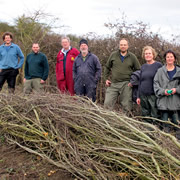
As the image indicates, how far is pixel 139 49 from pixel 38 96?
10.7ft

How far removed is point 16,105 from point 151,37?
3998mm

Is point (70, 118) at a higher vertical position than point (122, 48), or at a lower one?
lower

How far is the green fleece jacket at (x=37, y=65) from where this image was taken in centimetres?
640

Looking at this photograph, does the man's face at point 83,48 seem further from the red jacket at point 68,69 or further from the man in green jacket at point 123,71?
the man in green jacket at point 123,71

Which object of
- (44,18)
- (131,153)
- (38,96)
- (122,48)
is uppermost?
(44,18)

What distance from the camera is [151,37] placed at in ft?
21.9

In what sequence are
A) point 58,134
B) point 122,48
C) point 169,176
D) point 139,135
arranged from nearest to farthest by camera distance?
point 169,176
point 139,135
point 58,134
point 122,48

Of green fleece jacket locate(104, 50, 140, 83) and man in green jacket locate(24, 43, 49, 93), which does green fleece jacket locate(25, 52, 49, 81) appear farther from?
green fleece jacket locate(104, 50, 140, 83)

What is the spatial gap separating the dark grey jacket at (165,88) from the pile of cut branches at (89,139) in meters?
1.16

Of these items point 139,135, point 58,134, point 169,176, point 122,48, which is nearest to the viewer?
point 169,176

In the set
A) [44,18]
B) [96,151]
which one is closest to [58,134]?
[96,151]

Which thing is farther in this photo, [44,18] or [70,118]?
[44,18]

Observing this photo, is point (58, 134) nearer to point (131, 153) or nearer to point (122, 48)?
point (131, 153)

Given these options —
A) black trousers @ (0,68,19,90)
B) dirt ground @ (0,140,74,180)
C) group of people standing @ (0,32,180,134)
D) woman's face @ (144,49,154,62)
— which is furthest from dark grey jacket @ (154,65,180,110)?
black trousers @ (0,68,19,90)
